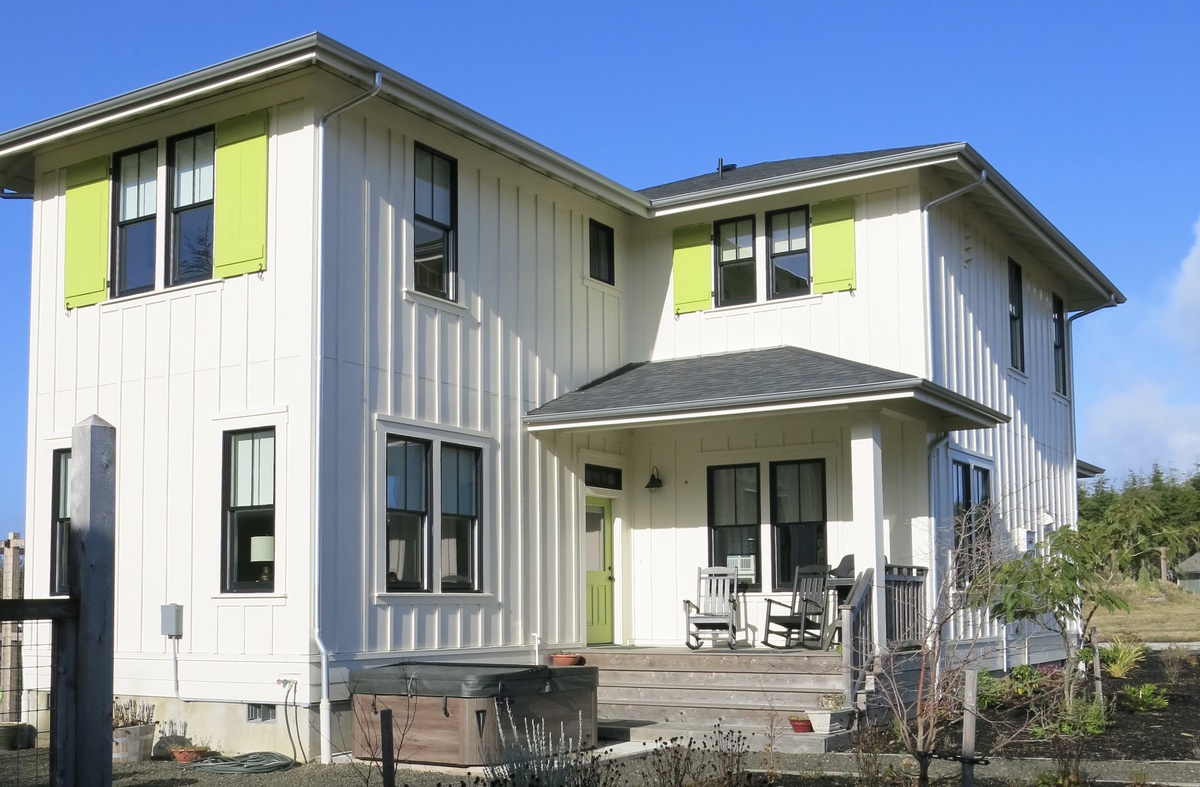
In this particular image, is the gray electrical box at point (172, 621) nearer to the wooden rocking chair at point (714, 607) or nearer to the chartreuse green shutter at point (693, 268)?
the wooden rocking chair at point (714, 607)

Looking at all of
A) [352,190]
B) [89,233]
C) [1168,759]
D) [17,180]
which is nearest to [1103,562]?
[1168,759]

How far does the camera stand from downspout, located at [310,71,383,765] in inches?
446

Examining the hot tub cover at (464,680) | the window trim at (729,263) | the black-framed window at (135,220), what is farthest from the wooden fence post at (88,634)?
the window trim at (729,263)

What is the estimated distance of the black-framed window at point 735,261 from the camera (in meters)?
16.0

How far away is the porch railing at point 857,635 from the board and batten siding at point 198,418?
4.90 meters

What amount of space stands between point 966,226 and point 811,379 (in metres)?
4.22

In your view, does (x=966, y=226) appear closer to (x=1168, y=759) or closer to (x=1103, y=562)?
(x=1103, y=562)

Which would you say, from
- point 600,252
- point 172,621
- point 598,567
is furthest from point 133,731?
point 600,252

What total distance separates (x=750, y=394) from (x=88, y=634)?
30.3ft

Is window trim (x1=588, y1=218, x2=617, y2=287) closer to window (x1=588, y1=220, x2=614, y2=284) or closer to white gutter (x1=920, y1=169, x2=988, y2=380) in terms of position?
window (x1=588, y1=220, x2=614, y2=284)

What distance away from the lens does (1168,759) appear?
1046cm

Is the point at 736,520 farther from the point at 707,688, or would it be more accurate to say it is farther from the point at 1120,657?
the point at 1120,657

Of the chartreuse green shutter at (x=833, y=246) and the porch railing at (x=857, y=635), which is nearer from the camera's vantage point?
the porch railing at (x=857, y=635)

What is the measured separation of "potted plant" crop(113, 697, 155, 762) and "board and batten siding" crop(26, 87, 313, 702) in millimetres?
172
